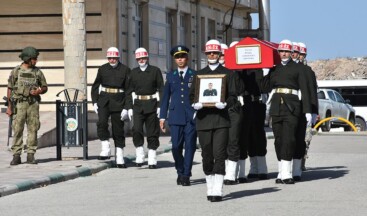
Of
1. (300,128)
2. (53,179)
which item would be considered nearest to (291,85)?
(300,128)

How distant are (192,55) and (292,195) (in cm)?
2758

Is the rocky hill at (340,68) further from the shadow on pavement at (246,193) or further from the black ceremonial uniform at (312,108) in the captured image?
the shadow on pavement at (246,193)

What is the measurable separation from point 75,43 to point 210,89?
1407cm

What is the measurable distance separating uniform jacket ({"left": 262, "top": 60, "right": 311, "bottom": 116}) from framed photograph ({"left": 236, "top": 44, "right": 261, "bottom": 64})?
1.06 ft

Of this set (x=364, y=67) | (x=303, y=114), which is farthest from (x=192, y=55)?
(x=364, y=67)

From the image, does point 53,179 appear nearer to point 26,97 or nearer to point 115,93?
point 26,97

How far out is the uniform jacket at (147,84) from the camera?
20.4m

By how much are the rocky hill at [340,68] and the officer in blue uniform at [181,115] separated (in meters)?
103

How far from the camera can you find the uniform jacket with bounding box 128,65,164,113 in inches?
805

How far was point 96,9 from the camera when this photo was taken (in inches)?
1282

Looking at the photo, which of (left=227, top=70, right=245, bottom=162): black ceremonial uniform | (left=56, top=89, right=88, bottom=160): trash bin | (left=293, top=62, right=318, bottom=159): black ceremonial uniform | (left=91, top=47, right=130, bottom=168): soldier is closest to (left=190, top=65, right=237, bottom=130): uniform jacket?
(left=227, top=70, right=245, bottom=162): black ceremonial uniform

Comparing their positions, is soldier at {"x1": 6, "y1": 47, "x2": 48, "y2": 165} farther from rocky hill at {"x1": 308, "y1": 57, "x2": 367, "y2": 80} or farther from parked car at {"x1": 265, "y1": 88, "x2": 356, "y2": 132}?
rocky hill at {"x1": 308, "y1": 57, "x2": 367, "y2": 80}

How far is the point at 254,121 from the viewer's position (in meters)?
18.0

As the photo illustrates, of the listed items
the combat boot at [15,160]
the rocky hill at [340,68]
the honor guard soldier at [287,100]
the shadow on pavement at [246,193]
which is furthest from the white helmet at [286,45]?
the rocky hill at [340,68]
